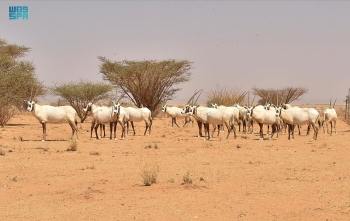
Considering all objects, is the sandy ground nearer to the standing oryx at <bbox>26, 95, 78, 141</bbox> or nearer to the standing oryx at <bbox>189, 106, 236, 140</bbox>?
the standing oryx at <bbox>26, 95, 78, 141</bbox>

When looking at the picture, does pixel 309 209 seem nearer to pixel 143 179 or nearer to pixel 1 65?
pixel 143 179

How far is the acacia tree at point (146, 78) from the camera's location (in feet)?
146

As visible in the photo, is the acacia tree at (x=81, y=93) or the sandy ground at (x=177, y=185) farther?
the acacia tree at (x=81, y=93)

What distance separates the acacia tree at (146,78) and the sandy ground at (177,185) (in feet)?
85.2

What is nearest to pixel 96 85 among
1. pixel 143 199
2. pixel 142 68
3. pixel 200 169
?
pixel 142 68

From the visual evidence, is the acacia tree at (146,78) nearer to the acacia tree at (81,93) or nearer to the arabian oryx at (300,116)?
the acacia tree at (81,93)

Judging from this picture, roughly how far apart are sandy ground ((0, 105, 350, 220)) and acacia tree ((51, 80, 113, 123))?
Answer: 22.8m

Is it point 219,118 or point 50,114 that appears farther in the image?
point 219,118

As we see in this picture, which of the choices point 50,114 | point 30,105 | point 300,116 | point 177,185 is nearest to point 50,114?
point 50,114

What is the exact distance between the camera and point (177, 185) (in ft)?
36.6

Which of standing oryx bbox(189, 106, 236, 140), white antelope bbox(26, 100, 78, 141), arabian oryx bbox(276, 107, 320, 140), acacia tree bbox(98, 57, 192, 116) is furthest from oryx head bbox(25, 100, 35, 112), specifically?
acacia tree bbox(98, 57, 192, 116)

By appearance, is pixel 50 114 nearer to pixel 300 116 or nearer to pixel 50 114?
pixel 50 114

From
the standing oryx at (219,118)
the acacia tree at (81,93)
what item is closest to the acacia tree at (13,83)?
the acacia tree at (81,93)

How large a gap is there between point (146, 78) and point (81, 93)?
6057 millimetres
